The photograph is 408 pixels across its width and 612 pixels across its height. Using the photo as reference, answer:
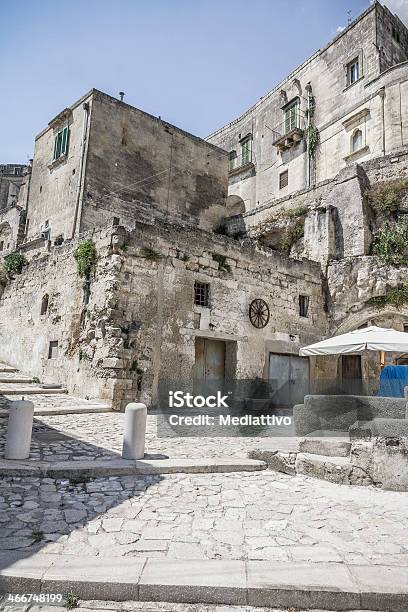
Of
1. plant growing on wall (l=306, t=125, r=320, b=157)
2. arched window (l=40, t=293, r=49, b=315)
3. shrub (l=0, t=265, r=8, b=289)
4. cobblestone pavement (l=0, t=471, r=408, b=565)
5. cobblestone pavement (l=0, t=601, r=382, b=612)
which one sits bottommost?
cobblestone pavement (l=0, t=601, r=382, b=612)

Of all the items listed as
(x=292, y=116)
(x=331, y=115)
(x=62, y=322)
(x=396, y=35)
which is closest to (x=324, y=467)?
(x=62, y=322)

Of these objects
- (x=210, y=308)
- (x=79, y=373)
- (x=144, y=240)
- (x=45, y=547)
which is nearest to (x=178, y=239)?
(x=144, y=240)

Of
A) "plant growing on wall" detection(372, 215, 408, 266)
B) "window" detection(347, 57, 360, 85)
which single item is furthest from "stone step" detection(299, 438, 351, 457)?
"window" detection(347, 57, 360, 85)

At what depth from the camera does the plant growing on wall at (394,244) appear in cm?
1422

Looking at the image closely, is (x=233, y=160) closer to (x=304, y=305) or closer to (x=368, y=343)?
(x=304, y=305)

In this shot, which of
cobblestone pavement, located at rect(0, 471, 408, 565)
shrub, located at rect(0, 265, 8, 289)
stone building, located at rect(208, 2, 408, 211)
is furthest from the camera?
stone building, located at rect(208, 2, 408, 211)

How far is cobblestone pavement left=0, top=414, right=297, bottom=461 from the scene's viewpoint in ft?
17.9

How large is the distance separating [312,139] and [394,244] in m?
13.5

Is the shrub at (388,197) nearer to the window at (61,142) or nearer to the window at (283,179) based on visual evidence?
the window at (283,179)

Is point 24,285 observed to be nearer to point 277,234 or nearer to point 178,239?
point 178,239

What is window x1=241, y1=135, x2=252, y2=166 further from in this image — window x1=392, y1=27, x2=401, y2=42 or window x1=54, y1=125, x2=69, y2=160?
window x1=54, y1=125, x2=69, y2=160

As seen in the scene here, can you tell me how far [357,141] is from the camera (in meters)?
22.8

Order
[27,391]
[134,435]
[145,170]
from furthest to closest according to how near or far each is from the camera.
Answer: [145,170] → [27,391] → [134,435]

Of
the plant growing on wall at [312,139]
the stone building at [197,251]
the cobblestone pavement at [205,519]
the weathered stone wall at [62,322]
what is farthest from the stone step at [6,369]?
the plant growing on wall at [312,139]
